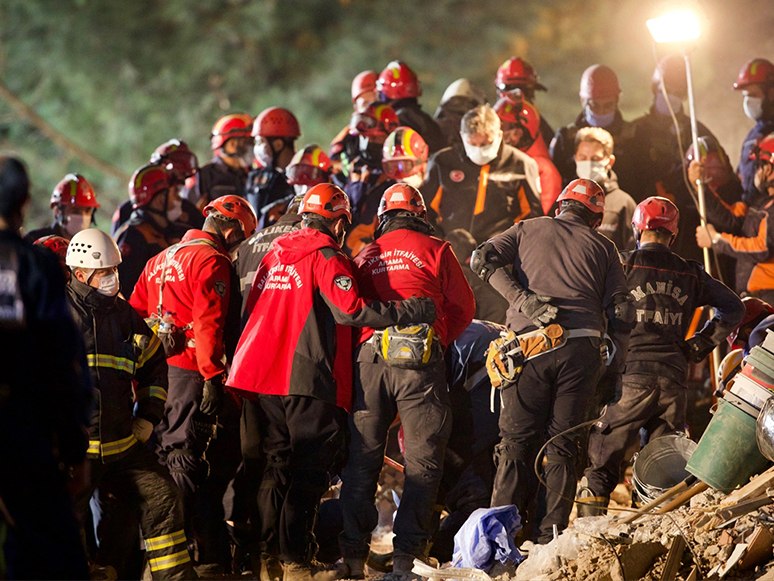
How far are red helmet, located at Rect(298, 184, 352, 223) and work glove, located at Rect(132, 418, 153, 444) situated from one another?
188 cm

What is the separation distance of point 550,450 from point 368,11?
1885cm

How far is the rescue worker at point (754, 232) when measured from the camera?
9.10 meters

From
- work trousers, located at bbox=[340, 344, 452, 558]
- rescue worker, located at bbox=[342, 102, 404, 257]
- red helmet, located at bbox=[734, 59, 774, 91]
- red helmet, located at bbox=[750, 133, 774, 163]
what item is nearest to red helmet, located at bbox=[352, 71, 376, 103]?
rescue worker, located at bbox=[342, 102, 404, 257]

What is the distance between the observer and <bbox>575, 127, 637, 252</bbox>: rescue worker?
9.18 m

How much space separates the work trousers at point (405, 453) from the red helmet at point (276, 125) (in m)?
5.80

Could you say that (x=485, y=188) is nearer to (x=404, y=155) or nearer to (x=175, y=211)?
(x=404, y=155)

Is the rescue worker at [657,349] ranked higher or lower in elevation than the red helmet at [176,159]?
lower

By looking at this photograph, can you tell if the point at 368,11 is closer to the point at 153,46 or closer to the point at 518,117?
the point at 153,46

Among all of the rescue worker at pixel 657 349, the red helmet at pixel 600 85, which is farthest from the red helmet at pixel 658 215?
the red helmet at pixel 600 85

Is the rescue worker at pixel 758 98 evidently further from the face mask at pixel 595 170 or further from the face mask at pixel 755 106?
the face mask at pixel 595 170

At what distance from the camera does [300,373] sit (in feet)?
20.2

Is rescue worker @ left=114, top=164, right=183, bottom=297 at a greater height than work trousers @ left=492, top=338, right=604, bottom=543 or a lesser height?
greater

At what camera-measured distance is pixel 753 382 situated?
578 cm

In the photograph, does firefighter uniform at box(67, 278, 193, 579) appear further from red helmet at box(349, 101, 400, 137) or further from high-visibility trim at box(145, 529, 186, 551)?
red helmet at box(349, 101, 400, 137)
